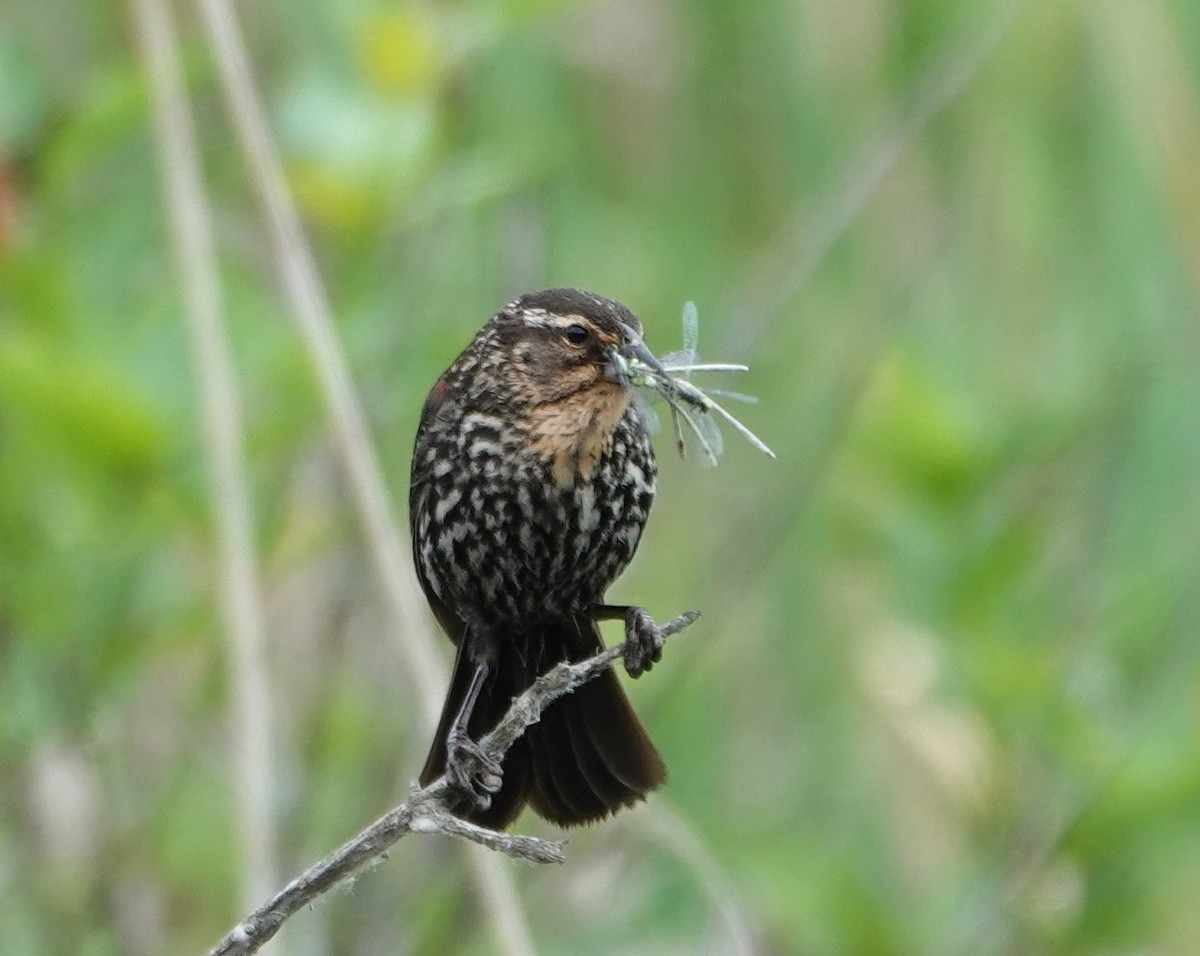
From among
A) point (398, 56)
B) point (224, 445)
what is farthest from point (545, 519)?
point (398, 56)

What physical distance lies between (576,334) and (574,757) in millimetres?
665

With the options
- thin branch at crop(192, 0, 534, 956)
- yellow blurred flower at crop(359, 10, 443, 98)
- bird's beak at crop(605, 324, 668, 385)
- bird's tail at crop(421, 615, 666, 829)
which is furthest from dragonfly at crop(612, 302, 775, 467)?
yellow blurred flower at crop(359, 10, 443, 98)

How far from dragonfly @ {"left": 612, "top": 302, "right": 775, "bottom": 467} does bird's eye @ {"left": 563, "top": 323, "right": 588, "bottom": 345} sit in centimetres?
8

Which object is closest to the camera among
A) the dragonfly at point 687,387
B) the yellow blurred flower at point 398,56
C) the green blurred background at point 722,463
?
the dragonfly at point 687,387

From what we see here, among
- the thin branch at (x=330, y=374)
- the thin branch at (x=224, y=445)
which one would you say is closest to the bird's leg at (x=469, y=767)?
the thin branch at (x=330, y=374)

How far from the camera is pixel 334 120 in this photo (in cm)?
490

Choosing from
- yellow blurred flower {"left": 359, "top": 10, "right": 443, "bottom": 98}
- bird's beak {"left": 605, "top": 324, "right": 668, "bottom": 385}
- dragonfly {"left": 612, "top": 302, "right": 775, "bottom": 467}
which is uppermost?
yellow blurred flower {"left": 359, "top": 10, "right": 443, "bottom": 98}

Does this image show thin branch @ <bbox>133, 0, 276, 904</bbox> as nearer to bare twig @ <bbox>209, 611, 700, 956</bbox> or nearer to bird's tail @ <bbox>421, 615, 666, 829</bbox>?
bird's tail @ <bbox>421, 615, 666, 829</bbox>

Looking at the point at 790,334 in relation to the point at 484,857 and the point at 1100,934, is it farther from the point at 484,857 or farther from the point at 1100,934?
the point at 484,857

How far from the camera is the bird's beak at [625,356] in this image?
3.65 metres

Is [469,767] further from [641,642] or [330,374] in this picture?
[330,374]

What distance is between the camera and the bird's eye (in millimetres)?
3749

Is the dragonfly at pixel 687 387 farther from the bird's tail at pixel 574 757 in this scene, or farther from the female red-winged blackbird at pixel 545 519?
the bird's tail at pixel 574 757

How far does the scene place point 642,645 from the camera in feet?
11.6
